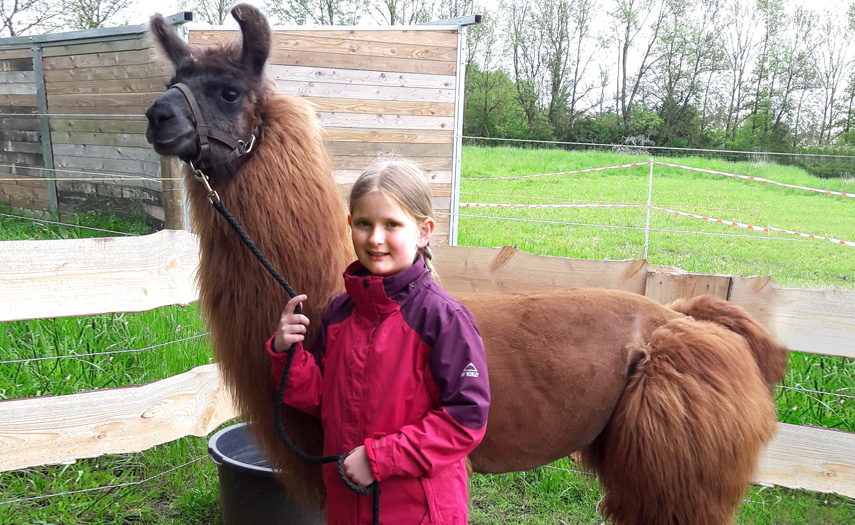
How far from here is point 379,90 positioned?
7.03 m

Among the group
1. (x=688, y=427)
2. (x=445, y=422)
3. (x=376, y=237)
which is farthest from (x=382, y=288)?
(x=688, y=427)

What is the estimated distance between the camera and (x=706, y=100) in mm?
26609

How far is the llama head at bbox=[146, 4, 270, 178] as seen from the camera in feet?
6.31

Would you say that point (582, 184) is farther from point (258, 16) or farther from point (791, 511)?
point (258, 16)

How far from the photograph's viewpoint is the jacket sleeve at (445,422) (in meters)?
1.54

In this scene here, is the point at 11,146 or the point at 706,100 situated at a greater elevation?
the point at 706,100

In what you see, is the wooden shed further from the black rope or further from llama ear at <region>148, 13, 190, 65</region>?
the black rope

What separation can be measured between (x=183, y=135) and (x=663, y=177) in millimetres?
16333

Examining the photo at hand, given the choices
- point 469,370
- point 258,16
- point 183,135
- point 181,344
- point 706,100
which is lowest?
point 181,344

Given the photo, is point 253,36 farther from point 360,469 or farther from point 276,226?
point 360,469

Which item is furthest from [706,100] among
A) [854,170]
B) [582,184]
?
[582,184]

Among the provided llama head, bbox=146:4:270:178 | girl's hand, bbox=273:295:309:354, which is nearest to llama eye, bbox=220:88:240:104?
llama head, bbox=146:4:270:178

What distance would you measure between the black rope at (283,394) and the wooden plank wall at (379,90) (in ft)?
15.0

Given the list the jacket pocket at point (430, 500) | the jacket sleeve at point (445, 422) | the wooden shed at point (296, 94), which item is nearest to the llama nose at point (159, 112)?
the jacket sleeve at point (445, 422)
